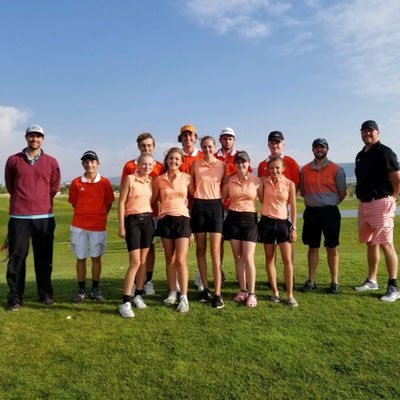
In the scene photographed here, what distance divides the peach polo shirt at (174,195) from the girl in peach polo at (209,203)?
188 millimetres

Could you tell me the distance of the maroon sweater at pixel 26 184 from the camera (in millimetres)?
6477

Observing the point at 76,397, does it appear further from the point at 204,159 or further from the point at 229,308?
the point at 204,159

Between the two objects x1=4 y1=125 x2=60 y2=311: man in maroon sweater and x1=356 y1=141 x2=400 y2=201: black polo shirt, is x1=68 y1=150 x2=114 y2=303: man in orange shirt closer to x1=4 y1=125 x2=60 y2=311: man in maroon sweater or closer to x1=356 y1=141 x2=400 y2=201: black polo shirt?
x1=4 y1=125 x2=60 y2=311: man in maroon sweater

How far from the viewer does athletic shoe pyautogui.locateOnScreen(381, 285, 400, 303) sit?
6660mm

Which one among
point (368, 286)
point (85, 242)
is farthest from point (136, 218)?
point (368, 286)

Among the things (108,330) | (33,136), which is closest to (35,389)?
(108,330)

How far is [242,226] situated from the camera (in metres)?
6.50

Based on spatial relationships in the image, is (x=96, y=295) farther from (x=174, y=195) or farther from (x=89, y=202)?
(x=174, y=195)

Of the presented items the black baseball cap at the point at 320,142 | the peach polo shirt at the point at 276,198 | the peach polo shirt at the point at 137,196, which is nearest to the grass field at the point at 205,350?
the peach polo shirt at the point at 276,198

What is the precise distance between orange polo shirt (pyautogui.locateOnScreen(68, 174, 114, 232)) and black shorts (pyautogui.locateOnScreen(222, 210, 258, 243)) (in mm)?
2091

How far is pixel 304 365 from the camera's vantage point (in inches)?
185

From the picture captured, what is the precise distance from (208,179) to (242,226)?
0.91 m

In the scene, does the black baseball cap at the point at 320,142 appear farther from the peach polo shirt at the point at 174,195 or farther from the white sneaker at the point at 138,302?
the white sneaker at the point at 138,302

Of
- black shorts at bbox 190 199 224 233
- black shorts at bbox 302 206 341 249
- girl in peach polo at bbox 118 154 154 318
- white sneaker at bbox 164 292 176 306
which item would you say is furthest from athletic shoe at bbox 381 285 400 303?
girl in peach polo at bbox 118 154 154 318
